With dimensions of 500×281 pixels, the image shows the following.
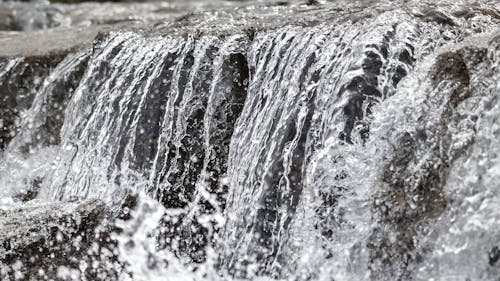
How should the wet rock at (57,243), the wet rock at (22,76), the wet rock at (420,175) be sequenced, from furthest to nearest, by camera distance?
the wet rock at (22,76) → the wet rock at (57,243) → the wet rock at (420,175)

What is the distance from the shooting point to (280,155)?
4.64m

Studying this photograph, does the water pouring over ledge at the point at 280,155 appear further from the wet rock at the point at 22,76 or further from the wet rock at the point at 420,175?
the wet rock at the point at 22,76

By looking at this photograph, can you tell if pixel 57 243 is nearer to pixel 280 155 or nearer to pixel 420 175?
pixel 280 155

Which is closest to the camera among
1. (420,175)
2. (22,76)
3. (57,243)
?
(420,175)

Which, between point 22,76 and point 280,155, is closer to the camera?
point 280,155

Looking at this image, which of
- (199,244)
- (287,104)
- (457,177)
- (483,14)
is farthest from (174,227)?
(483,14)

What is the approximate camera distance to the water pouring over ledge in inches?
163

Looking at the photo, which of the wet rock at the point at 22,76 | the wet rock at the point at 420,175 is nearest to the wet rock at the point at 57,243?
the wet rock at the point at 420,175

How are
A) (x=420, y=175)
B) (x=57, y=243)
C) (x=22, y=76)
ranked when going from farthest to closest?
1. (x=22, y=76)
2. (x=57, y=243)
3. (x=420, y=175)

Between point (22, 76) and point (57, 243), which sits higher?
point (22, 76)

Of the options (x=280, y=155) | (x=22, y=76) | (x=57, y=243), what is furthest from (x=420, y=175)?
(x=22, y=76)

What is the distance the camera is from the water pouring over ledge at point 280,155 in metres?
4.14

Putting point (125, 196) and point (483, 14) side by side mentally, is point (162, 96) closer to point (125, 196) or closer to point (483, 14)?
point (125, 196)

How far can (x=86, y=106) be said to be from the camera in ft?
19.2
